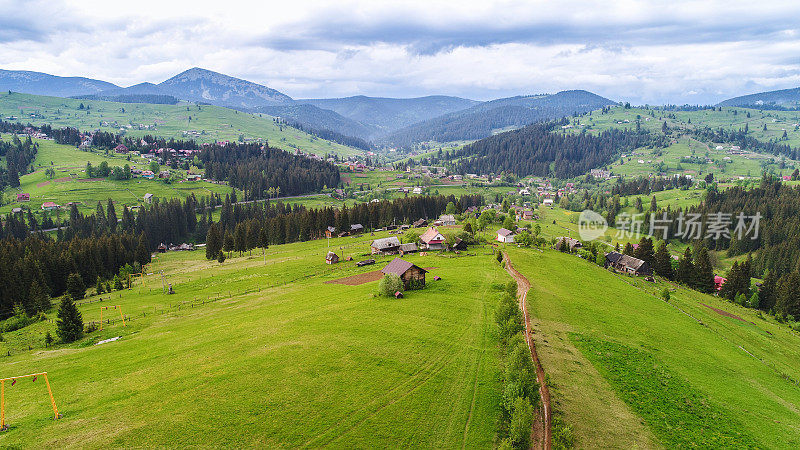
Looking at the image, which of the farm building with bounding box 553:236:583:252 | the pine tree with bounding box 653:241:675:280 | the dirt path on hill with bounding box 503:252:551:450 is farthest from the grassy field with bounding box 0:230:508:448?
the pine tree with bounding box 653:241:675:280

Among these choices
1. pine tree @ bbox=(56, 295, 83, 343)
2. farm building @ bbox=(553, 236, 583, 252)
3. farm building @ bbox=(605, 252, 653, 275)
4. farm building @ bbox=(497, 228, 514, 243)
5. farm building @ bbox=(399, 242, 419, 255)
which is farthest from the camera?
farm building @ bbox=(497, 228, 514, 243)

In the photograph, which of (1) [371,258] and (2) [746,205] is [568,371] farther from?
(2) [746,205]

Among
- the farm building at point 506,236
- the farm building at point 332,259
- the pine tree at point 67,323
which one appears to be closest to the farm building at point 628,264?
the farm building at point 506,236

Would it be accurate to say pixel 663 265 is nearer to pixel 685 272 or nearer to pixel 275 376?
pixel 685 272

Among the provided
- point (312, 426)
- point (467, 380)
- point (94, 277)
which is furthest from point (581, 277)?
point (94, 277)

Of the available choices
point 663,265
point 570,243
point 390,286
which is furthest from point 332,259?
point 663,265

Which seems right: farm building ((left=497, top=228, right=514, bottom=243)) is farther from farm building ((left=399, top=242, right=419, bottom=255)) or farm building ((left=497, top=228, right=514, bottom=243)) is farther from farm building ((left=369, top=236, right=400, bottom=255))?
farm building ((left=369, top=236, right=400, bottom=255))
